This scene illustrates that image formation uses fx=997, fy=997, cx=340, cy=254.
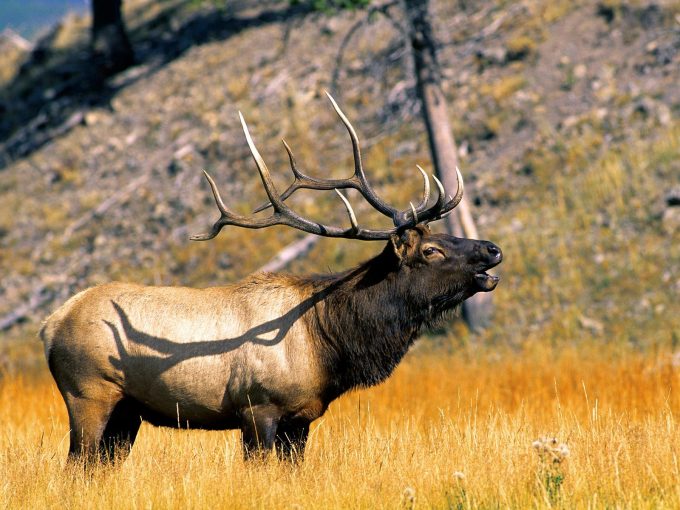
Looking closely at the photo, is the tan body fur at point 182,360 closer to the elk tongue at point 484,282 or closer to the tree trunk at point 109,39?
the elk tongue at point 484,282

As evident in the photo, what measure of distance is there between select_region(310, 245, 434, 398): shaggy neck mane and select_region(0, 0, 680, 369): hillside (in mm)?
7519

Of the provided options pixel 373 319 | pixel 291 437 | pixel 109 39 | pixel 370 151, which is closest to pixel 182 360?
pixel 291 437

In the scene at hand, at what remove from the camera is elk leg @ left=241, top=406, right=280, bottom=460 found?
274 inches

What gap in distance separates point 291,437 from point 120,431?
135 cm

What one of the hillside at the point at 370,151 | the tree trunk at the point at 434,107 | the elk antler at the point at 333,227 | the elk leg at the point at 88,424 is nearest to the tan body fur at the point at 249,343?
the elk leg at the point at 88,424

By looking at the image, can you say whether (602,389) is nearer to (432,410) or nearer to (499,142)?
(432,410)

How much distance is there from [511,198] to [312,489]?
45.1ft

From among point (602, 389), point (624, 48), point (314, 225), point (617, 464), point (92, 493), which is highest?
point (624, 48)

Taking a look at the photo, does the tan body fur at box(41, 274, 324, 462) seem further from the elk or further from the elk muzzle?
the elk muzzle

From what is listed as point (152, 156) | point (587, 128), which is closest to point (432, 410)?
point (587, 128)

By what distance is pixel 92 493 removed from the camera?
242 inches

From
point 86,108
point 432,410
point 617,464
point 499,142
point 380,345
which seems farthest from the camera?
point 86,108

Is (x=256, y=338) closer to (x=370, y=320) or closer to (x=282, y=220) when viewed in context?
(x=370, y=320)

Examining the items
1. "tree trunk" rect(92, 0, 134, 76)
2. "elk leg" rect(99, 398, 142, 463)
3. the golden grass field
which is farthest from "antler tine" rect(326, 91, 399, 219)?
"tree trunk" rect(92, 0, 134, 76)
